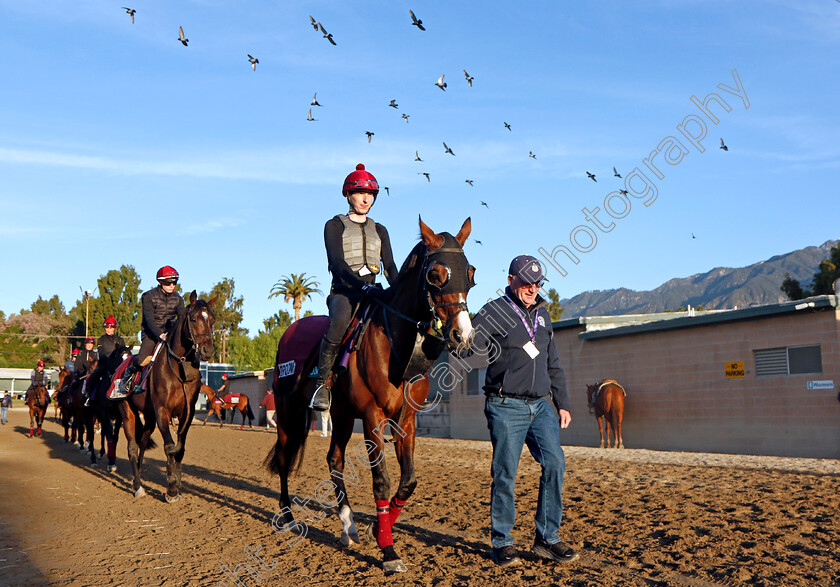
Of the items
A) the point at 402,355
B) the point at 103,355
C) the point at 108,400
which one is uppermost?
the point at 103,355

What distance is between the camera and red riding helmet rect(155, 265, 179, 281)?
10.4 m

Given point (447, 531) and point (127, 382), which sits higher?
point (127, 382)

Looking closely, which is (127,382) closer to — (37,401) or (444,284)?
(444,284)

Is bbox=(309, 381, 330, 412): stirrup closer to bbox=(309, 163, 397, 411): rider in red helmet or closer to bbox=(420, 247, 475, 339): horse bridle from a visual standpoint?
bbox=(309, 163, 397, 411): rider in red helmet

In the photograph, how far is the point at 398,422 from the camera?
18.2 ft

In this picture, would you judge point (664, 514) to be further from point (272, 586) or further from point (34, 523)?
point (34, 523)

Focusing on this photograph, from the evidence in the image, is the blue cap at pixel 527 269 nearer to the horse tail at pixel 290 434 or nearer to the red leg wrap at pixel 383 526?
the red leg wrap at pixel 383 526

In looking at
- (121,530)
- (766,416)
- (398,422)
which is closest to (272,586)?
(398,422)

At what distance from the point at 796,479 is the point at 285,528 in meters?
7.45

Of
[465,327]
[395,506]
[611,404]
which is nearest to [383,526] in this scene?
[395,506]

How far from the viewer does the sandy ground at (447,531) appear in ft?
16.2

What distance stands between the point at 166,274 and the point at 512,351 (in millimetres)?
6983

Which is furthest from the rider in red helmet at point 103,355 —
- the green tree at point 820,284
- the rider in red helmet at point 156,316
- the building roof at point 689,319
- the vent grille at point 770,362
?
the green tree at point 820,284

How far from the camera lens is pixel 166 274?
34.3 feet
